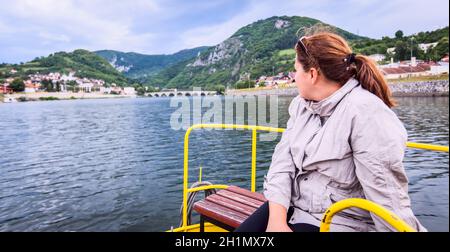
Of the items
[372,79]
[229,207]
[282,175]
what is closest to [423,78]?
[229,207]

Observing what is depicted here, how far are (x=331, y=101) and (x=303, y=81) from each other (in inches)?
9.3

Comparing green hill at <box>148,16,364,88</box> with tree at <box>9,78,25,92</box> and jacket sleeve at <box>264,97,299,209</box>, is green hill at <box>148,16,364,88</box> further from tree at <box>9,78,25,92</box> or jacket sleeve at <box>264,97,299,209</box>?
tree at <box>9,78,25,92</box>

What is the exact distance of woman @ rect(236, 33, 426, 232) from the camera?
1459 mm

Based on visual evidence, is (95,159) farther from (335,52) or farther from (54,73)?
(54,73)

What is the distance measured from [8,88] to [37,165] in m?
90.5

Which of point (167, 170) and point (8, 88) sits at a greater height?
point (8, 88)

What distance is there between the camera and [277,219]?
5.95 ft

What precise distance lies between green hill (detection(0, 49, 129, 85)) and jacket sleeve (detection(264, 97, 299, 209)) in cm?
13399

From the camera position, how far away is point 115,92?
15200cm

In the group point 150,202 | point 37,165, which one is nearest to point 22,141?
point 37,165

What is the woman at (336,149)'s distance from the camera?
146 cm

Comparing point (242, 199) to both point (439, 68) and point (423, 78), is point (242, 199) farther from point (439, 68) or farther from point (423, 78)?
point (439, 68)

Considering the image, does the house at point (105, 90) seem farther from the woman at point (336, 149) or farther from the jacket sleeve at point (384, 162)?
the jacket sleeve at point (384, 162)

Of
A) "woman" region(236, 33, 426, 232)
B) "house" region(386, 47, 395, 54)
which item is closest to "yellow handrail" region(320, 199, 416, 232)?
"woman" region(236, 33, 426, 232)
